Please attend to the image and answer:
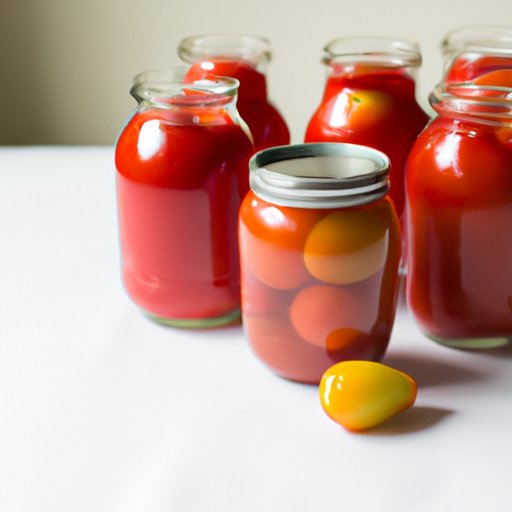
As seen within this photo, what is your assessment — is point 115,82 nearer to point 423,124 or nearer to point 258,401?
point 423,124

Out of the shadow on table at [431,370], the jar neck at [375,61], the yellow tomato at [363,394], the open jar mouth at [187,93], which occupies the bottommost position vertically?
the shadow on table at [431,370]

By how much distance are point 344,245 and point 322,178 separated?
0.06 meters

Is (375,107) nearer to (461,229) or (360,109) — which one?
(360,109)

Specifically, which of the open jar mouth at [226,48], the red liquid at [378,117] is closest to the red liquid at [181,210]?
the red liquid at [378,117]

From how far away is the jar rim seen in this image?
2.29 feet

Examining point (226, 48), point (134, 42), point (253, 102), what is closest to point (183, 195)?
point (253, 102)

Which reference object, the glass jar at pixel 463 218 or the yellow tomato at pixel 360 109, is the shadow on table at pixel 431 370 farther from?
the yellow tomato at pixel 360 109

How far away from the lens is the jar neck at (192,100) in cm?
82

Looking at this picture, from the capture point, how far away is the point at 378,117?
92cm

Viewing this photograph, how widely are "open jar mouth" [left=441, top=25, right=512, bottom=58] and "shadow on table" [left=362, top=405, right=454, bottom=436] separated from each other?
1.45 feet

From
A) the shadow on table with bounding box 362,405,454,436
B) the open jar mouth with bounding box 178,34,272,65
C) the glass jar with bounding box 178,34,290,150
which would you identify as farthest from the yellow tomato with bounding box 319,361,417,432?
the open jar mouth with bounding box 178,34,272,65

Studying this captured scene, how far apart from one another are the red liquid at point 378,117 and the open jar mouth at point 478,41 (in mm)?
102

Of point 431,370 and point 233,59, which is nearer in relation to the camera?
point 431,370

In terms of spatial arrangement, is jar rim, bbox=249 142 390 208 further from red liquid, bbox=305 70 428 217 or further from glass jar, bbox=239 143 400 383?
red liquid, bbox=305 70 428 217
